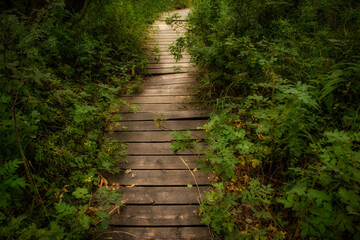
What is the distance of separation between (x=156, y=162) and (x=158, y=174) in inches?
7.8

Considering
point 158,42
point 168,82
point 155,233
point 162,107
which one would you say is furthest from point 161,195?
point 158,42

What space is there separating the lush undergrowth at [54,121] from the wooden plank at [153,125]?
0.80 ft

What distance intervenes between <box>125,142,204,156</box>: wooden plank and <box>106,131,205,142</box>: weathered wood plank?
96 mm

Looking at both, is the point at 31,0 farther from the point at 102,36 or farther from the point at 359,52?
the point at 359,52

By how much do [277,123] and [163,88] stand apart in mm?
2555

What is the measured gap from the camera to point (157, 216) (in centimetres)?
219

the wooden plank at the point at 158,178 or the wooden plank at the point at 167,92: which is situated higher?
the wooden plank at the point at 167,92

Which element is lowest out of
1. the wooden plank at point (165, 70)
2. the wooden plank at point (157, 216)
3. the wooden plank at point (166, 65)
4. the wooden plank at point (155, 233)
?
the wooden plank at point (155, 233)

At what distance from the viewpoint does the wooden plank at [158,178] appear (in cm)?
251

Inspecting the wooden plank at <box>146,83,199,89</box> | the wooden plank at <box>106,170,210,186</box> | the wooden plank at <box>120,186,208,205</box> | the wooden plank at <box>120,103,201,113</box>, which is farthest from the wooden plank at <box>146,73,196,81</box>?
the wooden plank at <box>120,186,208,205</box>

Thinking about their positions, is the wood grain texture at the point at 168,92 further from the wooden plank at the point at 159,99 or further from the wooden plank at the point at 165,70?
the wooden plank at the point at 165,70

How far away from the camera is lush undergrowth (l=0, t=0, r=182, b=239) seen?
1900 mm

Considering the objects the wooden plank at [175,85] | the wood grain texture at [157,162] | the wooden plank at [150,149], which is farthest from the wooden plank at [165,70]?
the wood grain texture at [157,162]

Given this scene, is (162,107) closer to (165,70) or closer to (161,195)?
(165,70)
